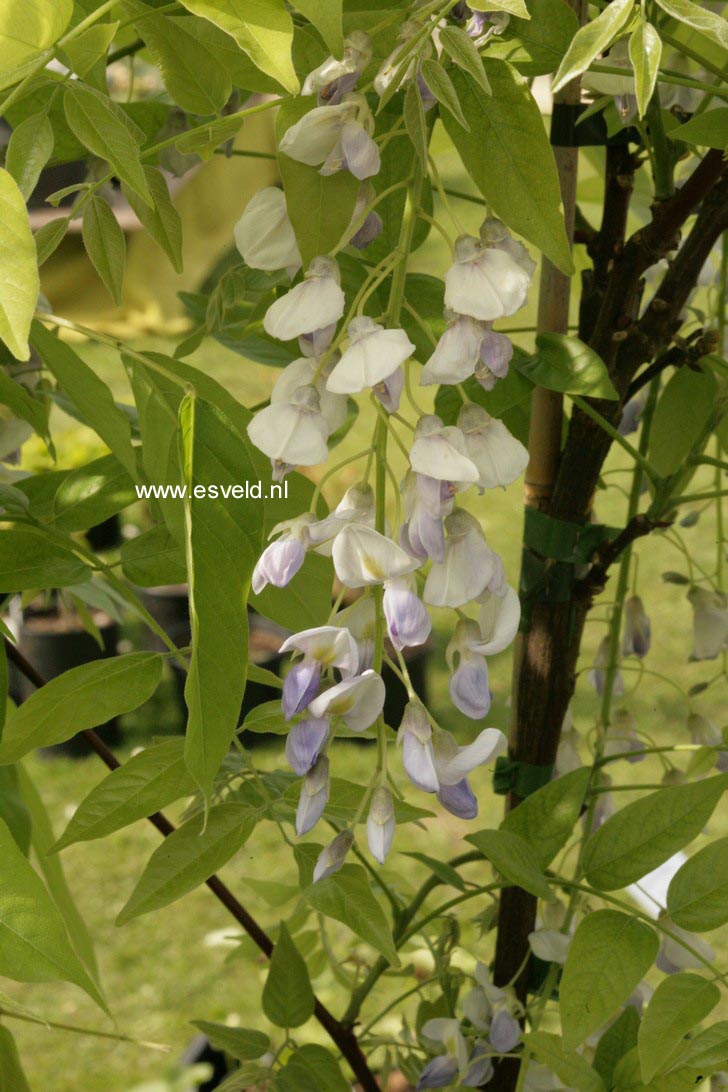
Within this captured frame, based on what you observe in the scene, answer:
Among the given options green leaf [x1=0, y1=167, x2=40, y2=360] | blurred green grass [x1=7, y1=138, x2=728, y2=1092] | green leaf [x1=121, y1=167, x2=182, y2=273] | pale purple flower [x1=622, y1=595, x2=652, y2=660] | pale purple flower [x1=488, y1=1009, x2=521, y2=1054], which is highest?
green leaf [x1=0, y1=167, x2=40, y2=360]

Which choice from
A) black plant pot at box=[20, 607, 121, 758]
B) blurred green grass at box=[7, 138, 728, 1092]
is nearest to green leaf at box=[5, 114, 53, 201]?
blurred green grass at box=[7, 138, 728, 1092]

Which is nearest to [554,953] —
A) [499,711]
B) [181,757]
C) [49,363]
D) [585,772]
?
[585,772]

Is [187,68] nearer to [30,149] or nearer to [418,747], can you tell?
[30,149]

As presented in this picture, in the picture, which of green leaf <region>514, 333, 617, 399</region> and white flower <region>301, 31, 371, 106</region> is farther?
green leaf <region>514, 333, 617, 399</region>

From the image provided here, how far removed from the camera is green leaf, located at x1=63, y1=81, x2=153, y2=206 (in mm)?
324

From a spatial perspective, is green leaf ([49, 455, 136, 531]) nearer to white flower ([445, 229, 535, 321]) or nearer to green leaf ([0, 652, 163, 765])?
green leaf ([0, 652, 163, 765])

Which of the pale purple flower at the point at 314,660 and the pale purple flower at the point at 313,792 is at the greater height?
the pale purple flower at the point at 314,660

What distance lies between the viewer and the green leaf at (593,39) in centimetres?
29

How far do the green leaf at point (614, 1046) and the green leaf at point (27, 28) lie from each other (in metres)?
0.41

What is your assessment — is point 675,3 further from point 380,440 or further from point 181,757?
point 181,757

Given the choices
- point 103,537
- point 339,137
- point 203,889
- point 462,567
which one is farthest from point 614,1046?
point 103,537

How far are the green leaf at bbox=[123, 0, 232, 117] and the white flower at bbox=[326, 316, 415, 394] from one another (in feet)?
0.43

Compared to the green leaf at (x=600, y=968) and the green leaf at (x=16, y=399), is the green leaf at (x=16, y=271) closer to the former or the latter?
the green leaf at (x=16, y=399)

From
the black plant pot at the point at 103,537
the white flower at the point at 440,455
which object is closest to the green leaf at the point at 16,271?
the white flower at the point at 440,455
